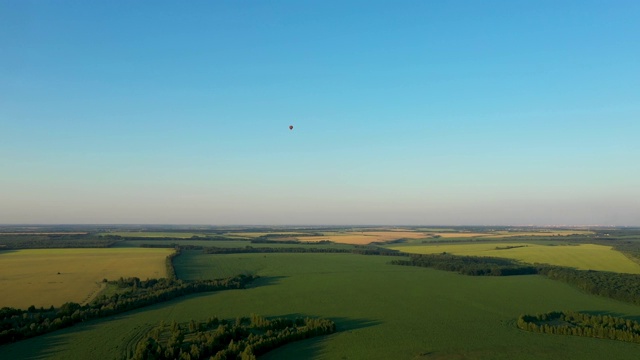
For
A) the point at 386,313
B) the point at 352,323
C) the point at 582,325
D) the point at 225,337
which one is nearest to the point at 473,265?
the point at 582,325

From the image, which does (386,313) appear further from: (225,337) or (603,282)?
(603,282)

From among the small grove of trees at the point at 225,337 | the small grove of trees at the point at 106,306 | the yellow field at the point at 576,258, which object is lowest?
the small grove of trees at the point at 225,337

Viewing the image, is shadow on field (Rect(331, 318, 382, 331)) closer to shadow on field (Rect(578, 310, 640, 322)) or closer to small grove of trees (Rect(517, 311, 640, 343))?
small grove of trees (Rect(517, 311, 640, 343))

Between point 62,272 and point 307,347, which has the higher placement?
point 62,272

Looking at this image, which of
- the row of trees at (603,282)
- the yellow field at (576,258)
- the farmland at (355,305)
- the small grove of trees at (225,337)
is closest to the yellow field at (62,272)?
the farmland at (355,305)

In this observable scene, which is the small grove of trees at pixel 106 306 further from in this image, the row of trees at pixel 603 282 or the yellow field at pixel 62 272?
the row of trees at pixel 603 282

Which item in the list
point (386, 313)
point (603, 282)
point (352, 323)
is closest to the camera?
point (352, 323)
